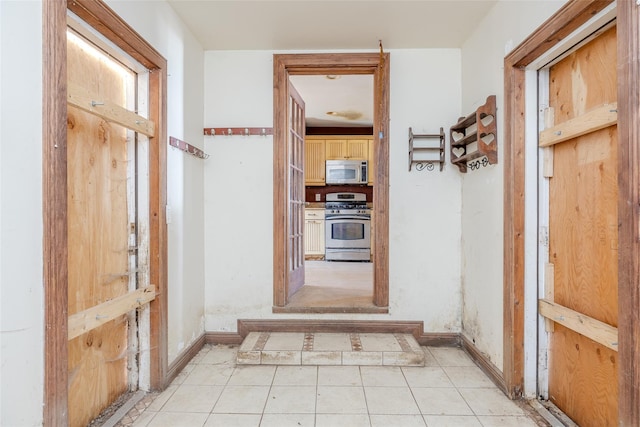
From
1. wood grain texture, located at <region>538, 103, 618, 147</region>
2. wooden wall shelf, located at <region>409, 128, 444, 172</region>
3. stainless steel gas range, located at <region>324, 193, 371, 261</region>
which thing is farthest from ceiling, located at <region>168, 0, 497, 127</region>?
stainless steel gas range, located at <region>324, 193, 371, 261</region>

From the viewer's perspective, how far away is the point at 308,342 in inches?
102

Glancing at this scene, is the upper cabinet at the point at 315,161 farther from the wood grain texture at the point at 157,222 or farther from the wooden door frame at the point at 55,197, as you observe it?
the wooden door frame at the point at 55,197

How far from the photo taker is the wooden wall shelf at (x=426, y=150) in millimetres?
2770

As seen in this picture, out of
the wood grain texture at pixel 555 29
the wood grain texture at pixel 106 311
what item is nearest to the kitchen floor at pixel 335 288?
the wood grain texture at pixel 106 311

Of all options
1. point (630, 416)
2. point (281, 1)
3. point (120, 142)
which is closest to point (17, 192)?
point (120, 142)

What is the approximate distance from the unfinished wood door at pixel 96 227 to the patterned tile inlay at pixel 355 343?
143cm

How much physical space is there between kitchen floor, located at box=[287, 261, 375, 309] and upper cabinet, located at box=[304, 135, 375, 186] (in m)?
1.79

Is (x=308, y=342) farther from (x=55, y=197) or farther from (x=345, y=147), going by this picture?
(x=345, y=147)

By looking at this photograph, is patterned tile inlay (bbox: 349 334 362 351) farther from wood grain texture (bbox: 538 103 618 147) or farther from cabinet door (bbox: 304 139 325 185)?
Result: cabinet door (bbox: 304 139 325 185)

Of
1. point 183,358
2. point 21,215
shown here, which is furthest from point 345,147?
point 21,215

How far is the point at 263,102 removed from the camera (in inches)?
112

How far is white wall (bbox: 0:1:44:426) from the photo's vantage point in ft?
3.61

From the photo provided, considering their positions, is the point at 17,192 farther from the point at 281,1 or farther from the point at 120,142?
the point at 281,1

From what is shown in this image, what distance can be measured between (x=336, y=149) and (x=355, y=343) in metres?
4.18
